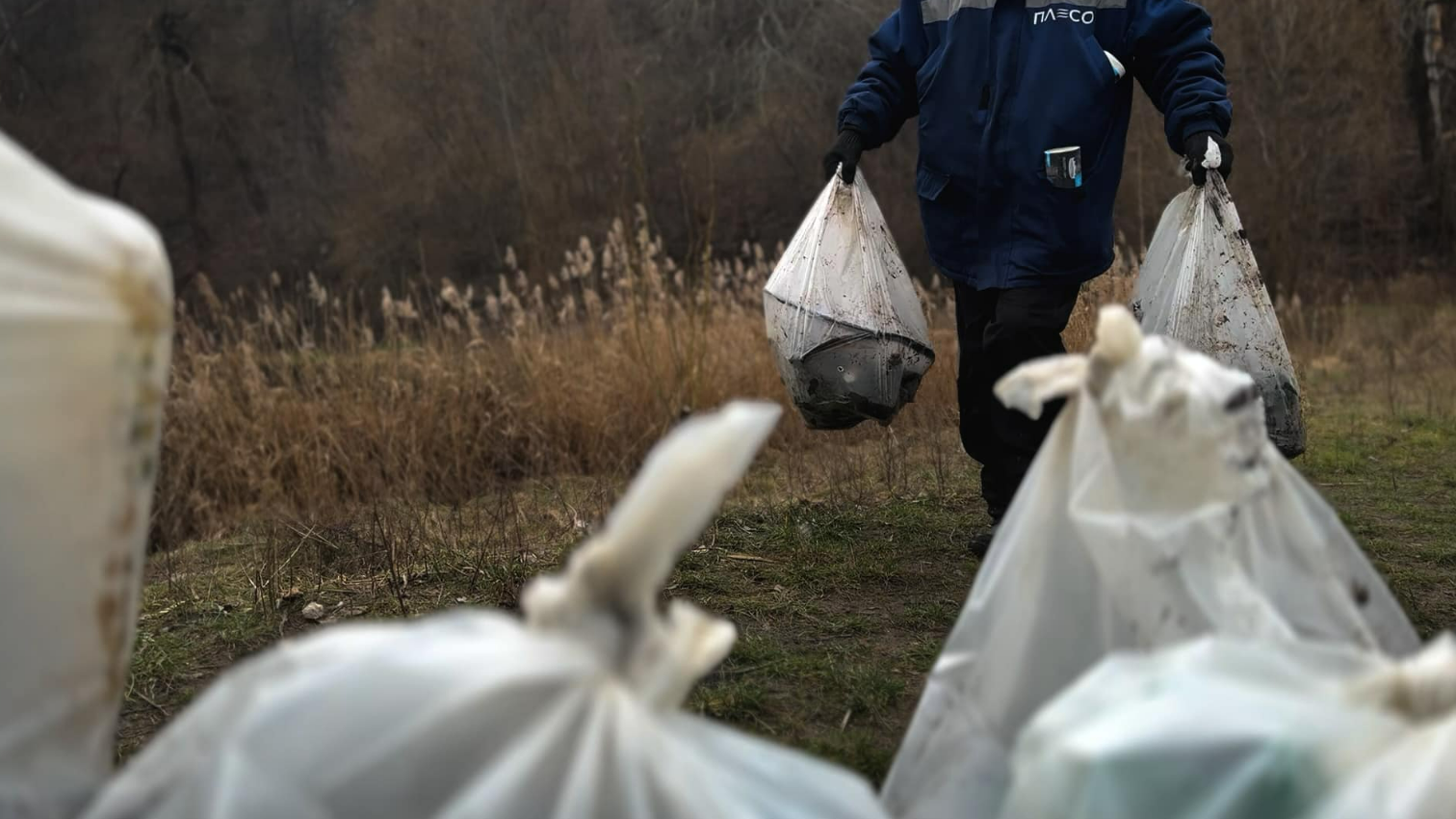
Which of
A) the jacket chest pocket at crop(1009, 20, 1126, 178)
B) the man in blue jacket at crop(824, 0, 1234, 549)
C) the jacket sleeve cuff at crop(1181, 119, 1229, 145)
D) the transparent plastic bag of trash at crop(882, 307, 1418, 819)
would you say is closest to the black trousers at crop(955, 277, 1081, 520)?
the man in blue jacket at crop(824, 0, 1234, 549)

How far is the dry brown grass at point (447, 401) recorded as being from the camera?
4961 millimetres

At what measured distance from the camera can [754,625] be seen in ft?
8.97

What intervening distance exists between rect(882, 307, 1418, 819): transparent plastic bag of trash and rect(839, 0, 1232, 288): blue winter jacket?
5.20 feet

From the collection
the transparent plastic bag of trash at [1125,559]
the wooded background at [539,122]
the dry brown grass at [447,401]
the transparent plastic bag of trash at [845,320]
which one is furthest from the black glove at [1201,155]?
the wooded background at [539,122]

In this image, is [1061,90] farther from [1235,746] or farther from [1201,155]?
[1235,746]

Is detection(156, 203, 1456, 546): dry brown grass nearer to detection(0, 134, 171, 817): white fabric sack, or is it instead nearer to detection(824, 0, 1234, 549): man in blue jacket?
detection(824, 0, 1234, 549): man in blue jacket

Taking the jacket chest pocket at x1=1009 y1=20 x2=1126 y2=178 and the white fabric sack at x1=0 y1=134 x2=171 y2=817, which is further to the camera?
the jacket chest pocket at x1=1009 y1=20 x2=1126 y2=178

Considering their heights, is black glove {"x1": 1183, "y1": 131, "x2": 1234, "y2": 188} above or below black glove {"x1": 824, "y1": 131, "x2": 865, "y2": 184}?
above

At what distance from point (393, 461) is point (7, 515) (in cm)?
388

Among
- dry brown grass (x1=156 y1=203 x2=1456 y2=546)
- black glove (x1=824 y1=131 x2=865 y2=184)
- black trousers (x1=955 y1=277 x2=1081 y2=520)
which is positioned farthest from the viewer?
dry brown grass (x1=156 y1=203 x2=1456 y2=546)

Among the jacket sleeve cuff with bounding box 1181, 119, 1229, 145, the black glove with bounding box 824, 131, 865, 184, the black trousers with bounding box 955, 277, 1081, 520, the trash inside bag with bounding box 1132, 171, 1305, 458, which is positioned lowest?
the black trousers with bounding box 955, 277, 1081, 520

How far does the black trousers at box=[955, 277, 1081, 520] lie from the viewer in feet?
9.61

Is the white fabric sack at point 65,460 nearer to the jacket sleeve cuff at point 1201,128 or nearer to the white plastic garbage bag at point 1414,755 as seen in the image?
the white plastic garbage bag at point 1414,755

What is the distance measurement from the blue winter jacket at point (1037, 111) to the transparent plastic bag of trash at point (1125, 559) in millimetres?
1584
